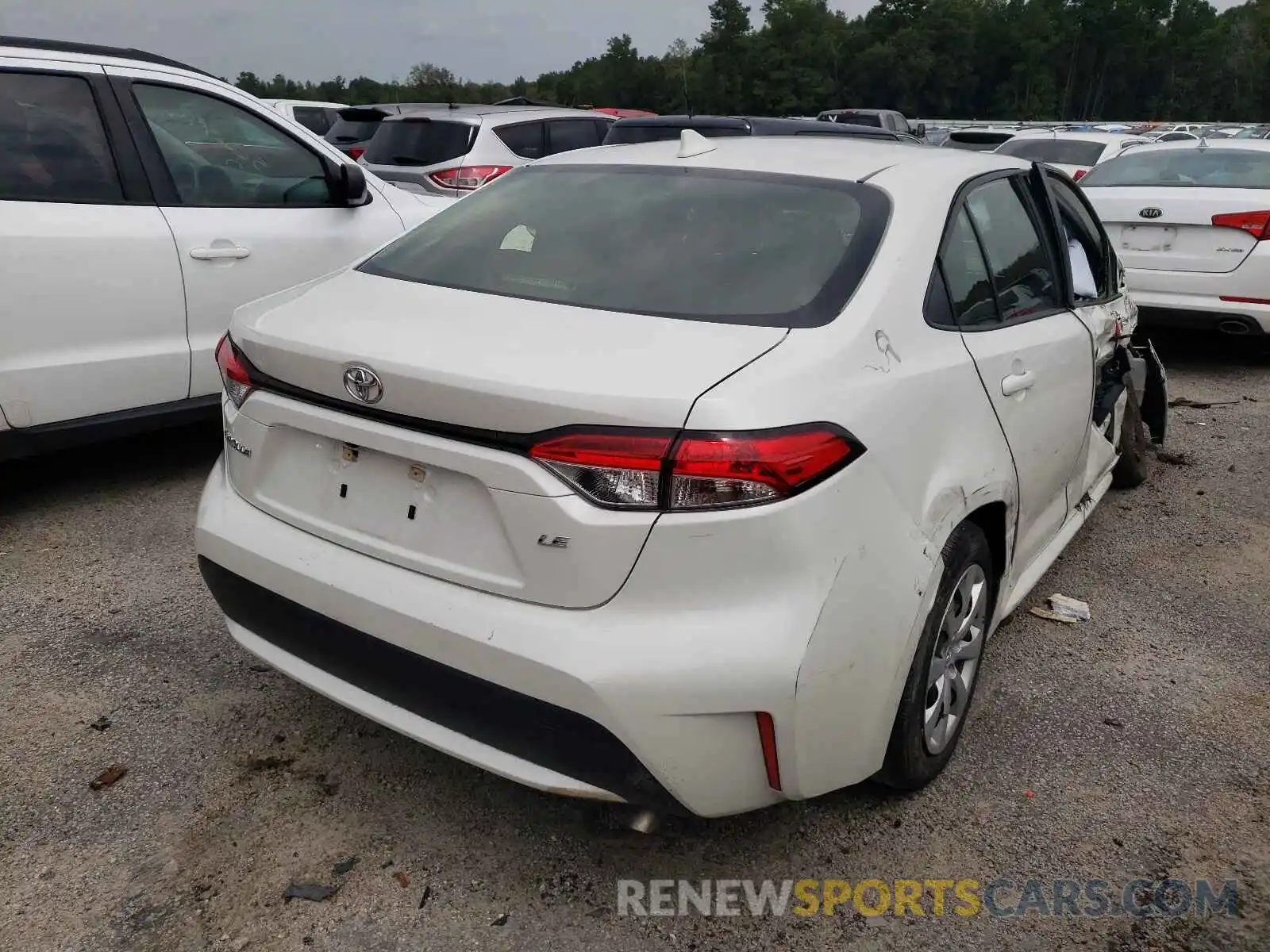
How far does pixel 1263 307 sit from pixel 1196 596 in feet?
11.8

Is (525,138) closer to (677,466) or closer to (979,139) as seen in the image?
(677,466)

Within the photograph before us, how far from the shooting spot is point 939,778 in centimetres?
280

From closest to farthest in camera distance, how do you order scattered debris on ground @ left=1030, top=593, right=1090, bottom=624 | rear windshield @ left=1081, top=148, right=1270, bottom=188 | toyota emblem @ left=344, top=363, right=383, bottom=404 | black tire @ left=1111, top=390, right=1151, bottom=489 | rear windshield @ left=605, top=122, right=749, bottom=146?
1. toyota emblem @ left=344, top=363, right=383, bottom=404
2. scattered debris on ground @ left=1030, top=593, right=1090, bottom=624
3. black tire @ left=1111, top=390, right=1151, bottom=489
4. rear windshield @ left=1081, top=148, right=1270, bottom=188
5. rear windshield @ left=605, top=122, right=749, bottom=146

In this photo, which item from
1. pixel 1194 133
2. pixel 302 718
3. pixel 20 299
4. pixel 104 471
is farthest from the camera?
pixel 1194 133

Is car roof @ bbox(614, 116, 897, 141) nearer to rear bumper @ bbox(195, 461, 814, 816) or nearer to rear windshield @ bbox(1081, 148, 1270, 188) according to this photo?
rear windshield @ bbox(1081, 148, 1270, 188)

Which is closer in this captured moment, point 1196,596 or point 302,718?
point 302,718

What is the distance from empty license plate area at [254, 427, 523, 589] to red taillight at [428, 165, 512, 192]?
6.72 meters

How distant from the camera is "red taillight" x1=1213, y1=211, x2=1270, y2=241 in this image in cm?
659

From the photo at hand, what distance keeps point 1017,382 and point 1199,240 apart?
494 cm

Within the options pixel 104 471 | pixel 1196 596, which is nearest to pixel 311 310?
pixel 104 471

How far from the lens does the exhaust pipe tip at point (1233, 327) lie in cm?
674

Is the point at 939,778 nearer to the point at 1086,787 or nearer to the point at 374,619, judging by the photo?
the point at 1086,787

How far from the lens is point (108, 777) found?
→ 106 inches

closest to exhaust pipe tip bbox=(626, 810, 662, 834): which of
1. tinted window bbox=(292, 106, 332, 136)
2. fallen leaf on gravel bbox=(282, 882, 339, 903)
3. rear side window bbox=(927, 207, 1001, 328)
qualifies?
fallen leaf on gravel bbox=(282, 882, 339, 903)
